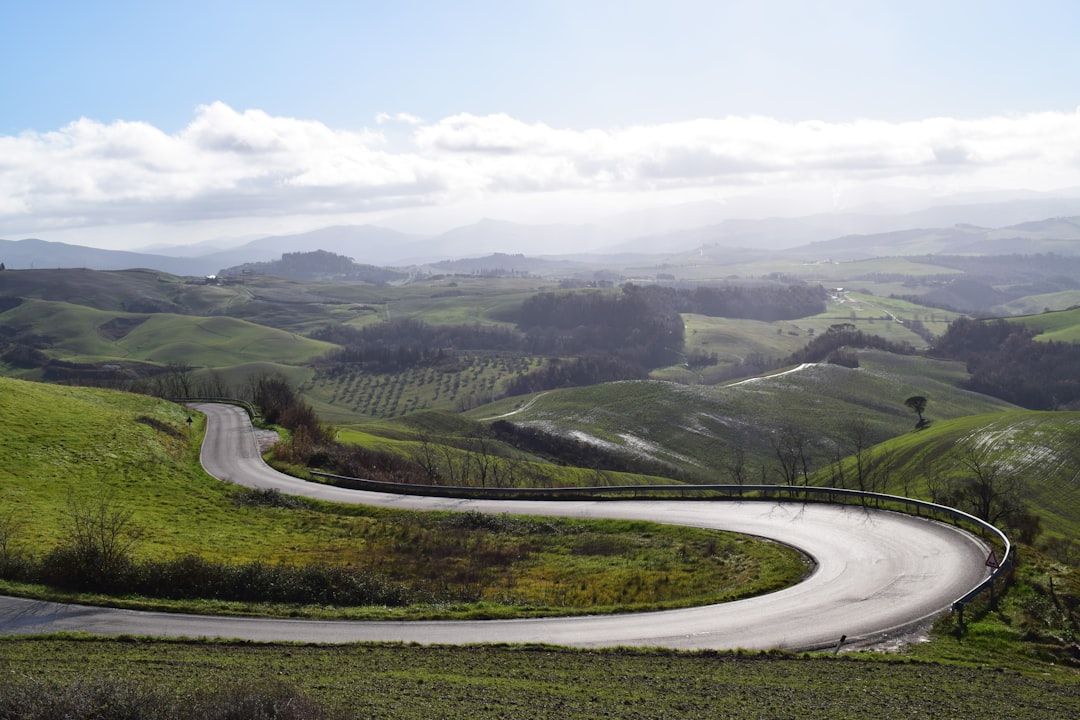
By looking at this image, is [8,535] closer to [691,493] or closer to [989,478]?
[691,493]

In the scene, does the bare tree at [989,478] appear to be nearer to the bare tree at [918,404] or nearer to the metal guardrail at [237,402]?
the bare tree at [918,404]

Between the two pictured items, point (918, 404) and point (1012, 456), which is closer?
point (1012, 456)

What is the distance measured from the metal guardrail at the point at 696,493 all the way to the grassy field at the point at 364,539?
685 centimetres

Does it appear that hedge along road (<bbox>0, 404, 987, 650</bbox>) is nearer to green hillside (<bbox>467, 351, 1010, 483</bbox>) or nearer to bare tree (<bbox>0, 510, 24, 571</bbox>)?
bare tree (<bbox>0, 510, 24, 571</bbox>)

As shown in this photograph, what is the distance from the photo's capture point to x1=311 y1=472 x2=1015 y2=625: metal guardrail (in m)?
44.5

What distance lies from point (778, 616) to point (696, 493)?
2476 cm

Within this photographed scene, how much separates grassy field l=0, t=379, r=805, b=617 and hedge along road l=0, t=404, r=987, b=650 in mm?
1378

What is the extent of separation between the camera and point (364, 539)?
45.2 meters

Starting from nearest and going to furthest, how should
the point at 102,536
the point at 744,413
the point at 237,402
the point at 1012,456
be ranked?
the point at 102,536, the point at 237,402, the point at 1012,456, the point at 744,413

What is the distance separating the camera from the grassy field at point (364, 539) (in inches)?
1361

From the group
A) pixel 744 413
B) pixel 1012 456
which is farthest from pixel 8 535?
pixel 744 413

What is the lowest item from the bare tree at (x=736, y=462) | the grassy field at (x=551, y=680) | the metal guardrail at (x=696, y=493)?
the bare tree at (x=736, y=462)

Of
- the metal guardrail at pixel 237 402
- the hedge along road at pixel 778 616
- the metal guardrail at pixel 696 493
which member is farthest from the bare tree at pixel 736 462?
the hedge along road at pixel 778 616

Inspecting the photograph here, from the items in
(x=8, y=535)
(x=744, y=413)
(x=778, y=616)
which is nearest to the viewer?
(x=778, y=616)
